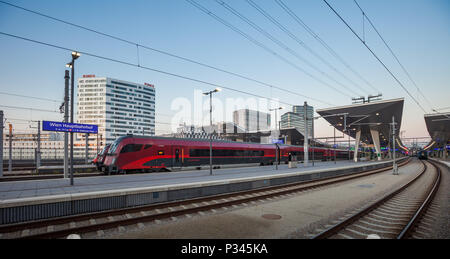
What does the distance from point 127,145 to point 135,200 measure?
31.0 feet

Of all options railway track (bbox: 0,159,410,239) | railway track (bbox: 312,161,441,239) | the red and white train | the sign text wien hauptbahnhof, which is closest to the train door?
the red and white train

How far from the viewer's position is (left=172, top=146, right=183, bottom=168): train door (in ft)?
68.0

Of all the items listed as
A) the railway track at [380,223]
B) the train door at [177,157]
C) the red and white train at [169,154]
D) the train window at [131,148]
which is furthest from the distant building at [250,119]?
the railway track at [380,223]

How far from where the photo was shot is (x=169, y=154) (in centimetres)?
2042

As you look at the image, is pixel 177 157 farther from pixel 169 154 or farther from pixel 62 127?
pixel 62 127

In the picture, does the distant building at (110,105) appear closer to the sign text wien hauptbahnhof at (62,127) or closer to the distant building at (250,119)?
the distant building at (250,119)

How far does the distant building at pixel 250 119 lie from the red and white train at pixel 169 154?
150m

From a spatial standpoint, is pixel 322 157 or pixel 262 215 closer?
pixel 262 215

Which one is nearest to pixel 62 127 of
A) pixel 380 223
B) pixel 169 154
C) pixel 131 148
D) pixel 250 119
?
pixel 131 148

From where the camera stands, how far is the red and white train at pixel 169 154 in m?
17.7

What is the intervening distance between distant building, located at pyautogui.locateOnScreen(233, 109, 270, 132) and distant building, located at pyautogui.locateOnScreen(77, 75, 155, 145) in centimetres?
6932
